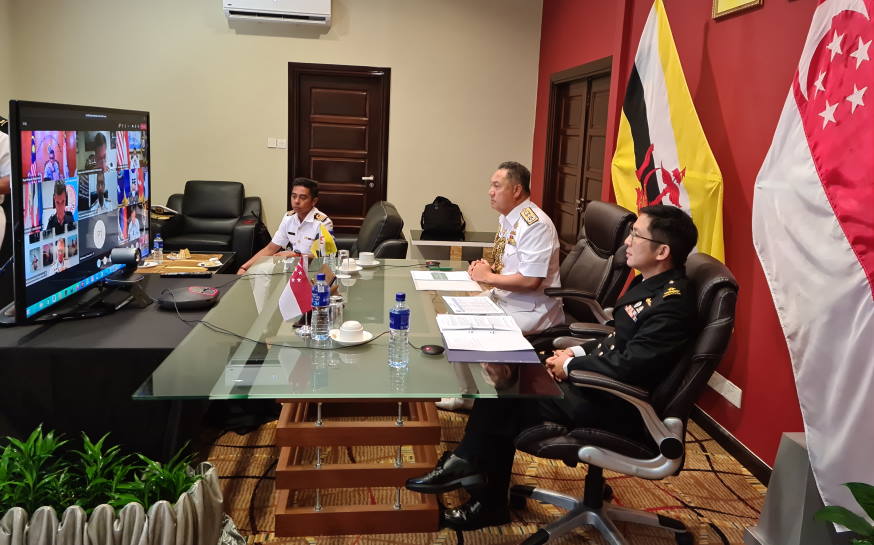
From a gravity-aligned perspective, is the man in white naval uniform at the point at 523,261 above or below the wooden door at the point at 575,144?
below

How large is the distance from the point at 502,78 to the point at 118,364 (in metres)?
5.24

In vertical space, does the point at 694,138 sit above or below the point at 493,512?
above

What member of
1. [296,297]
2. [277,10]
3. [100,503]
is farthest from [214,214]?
[100,503]

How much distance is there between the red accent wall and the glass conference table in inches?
50.6

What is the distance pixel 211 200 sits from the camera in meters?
6.27

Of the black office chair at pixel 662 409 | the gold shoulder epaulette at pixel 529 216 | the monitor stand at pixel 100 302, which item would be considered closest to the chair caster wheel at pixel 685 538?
the black office chair at pixel 662 409

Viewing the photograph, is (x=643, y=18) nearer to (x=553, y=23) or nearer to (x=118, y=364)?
(x=553, y=23)

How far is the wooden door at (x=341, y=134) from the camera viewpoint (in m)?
6.47

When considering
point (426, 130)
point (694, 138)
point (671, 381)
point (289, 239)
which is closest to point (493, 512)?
point (671, 381)

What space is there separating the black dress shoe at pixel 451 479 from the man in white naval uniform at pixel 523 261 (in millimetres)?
815

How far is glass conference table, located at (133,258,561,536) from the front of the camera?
1.75 m

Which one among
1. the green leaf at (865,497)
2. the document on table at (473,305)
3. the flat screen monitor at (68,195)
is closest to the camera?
the green leaf at (865,497)

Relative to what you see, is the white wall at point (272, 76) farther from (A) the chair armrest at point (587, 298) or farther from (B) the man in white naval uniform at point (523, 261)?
(A) the chair armrest at point (587, 298)

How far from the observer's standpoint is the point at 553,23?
6184 mm
